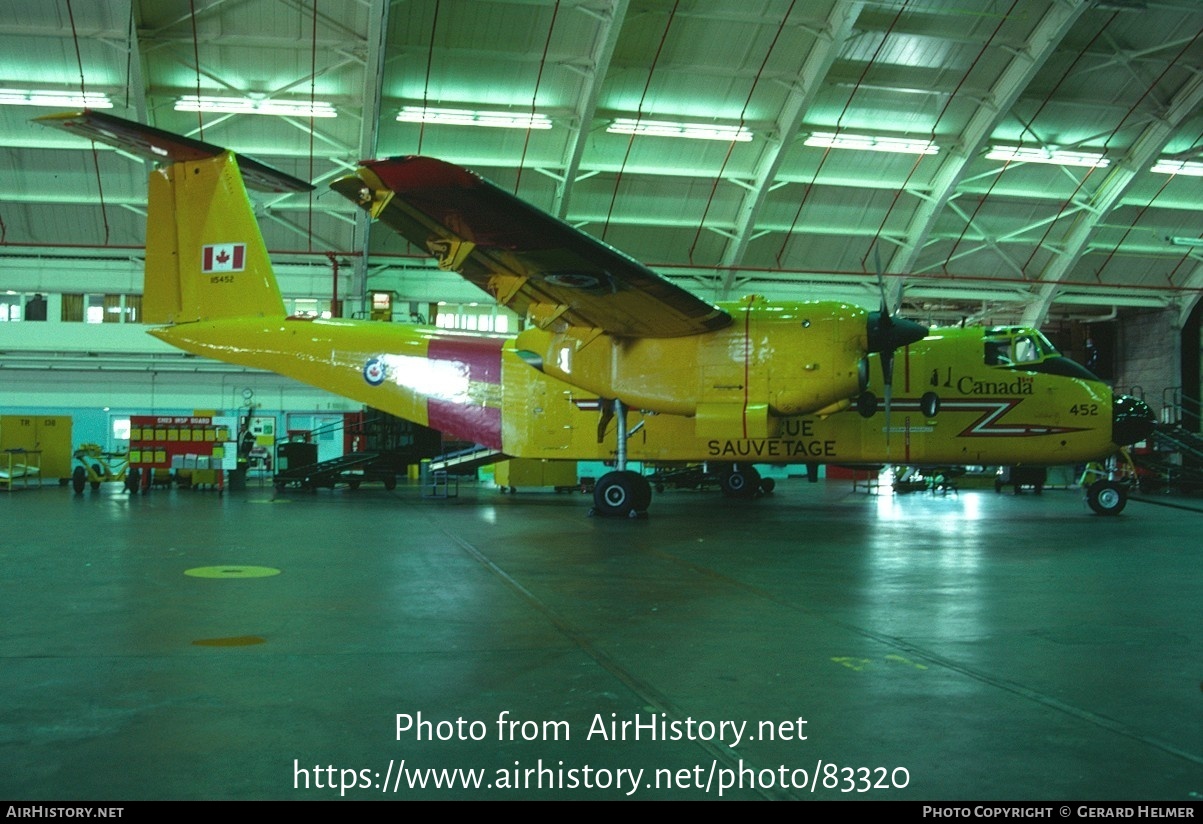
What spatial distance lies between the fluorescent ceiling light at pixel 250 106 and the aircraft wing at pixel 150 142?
34.3 ft

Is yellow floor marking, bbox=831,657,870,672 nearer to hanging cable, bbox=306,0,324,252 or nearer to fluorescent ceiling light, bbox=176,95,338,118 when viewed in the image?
hanging cable, bbox=306,0,324,252

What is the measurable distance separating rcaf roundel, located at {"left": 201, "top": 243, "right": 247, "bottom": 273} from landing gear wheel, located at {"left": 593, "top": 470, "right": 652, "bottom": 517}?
8.40m

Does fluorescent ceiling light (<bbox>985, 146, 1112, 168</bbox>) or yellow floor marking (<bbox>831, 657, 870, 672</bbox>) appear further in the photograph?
fluorescent ceiling light (<bbox>985, 146, 1112, 168</bbox>)

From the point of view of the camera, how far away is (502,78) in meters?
28.6

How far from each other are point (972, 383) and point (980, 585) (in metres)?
9.78

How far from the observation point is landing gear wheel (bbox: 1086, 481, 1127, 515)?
17.3 meters

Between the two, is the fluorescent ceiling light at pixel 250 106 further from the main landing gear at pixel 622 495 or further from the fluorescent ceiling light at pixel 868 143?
the main landing gear at pixel 622 495

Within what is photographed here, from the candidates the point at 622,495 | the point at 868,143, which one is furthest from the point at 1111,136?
the point at 622,495

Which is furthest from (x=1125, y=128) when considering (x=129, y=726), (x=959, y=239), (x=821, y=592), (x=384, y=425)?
(x=129, y=726)

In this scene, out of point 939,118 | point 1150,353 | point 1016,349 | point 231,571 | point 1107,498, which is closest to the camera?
point 231,571

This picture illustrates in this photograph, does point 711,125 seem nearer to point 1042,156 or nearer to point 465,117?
point 465,117

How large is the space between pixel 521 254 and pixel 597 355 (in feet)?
9.04

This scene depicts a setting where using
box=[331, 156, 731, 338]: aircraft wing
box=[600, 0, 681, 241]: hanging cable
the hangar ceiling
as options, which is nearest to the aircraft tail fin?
box=[331, 156, 731, 338]: aircraft wing

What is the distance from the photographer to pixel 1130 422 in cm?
1636
